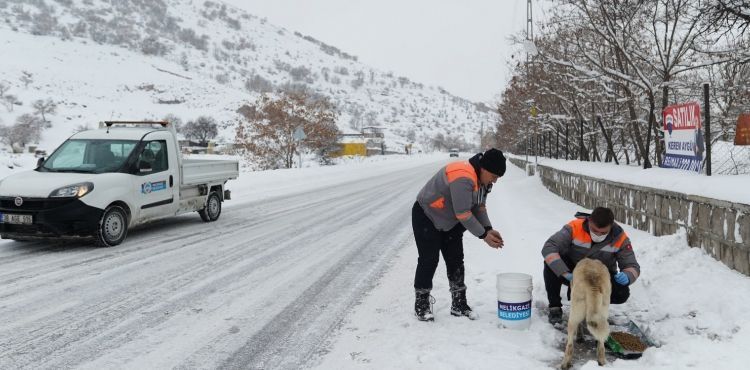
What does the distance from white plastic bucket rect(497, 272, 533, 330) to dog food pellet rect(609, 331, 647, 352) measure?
0.71 metres

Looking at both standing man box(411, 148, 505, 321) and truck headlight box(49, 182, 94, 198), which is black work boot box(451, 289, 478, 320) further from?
truck headlight box(49, 182, 94, 198)

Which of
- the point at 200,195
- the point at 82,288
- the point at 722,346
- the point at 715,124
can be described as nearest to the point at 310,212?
the point at 200,195

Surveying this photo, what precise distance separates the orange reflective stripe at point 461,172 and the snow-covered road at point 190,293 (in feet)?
5.78

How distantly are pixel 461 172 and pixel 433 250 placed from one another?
85 cm

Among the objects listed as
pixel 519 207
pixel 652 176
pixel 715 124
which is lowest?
pixel 519 207

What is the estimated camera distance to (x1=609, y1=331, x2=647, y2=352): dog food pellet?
13.6ft

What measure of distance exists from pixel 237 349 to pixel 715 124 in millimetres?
20466

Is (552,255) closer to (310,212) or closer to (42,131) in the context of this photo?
(310,212)

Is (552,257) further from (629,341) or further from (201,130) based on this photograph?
(201,130)

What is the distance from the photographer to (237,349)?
4207 mm

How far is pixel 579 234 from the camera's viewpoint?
4.64 metres

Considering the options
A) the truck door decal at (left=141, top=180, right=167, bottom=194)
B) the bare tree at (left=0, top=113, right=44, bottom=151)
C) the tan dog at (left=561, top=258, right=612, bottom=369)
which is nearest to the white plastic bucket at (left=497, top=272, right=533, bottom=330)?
the tan dog at (left=561, top=258, right=612, bottom=369)

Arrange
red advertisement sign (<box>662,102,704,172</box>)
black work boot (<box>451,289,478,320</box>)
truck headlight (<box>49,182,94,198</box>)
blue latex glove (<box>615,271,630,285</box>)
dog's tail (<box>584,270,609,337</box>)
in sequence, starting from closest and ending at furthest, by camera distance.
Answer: dog's tail (<box>584,270,609,337</box>), blue latex glove (<box>615,271,630,285</box>), black work boot (<box>451,289,478,320</box>), truck headlight (<box>49,182,94,198</box>), red advertisement sign (<box>662,102,704,172</box>)

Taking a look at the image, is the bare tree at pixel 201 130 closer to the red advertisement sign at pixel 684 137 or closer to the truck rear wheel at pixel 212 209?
the truck rear wheel at pixel 212 209
